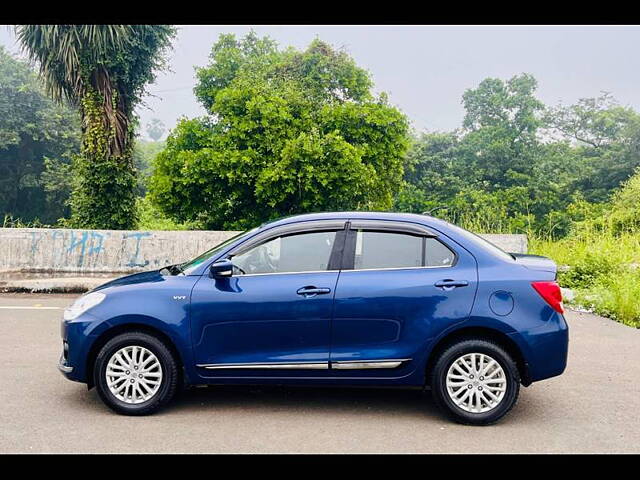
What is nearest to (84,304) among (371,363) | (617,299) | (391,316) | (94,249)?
(371,363)

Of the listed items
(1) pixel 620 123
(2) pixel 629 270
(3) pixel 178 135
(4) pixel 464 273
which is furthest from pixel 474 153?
(4) pixel 464 273

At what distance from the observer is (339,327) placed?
511cm

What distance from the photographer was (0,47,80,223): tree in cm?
4909

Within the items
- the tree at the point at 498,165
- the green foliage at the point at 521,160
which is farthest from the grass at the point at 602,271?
the tree at the point at 498,165

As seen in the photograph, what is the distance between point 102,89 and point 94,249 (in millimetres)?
6440

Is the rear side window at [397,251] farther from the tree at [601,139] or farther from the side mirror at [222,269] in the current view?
the tree at [601,139]

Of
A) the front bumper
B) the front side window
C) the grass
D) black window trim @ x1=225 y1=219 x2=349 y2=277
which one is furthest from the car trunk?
the grass

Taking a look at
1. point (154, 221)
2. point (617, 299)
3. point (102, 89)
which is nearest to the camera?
point (617, 299)

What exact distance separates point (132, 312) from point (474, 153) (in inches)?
1929

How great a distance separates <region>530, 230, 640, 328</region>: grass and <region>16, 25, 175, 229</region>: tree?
36.2ft

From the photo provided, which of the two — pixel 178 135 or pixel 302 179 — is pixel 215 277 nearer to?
pixel 302 179

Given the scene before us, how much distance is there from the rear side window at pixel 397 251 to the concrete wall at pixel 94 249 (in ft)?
24.8

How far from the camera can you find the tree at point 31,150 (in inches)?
1933

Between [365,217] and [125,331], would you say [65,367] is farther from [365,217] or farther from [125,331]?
[365,217]
